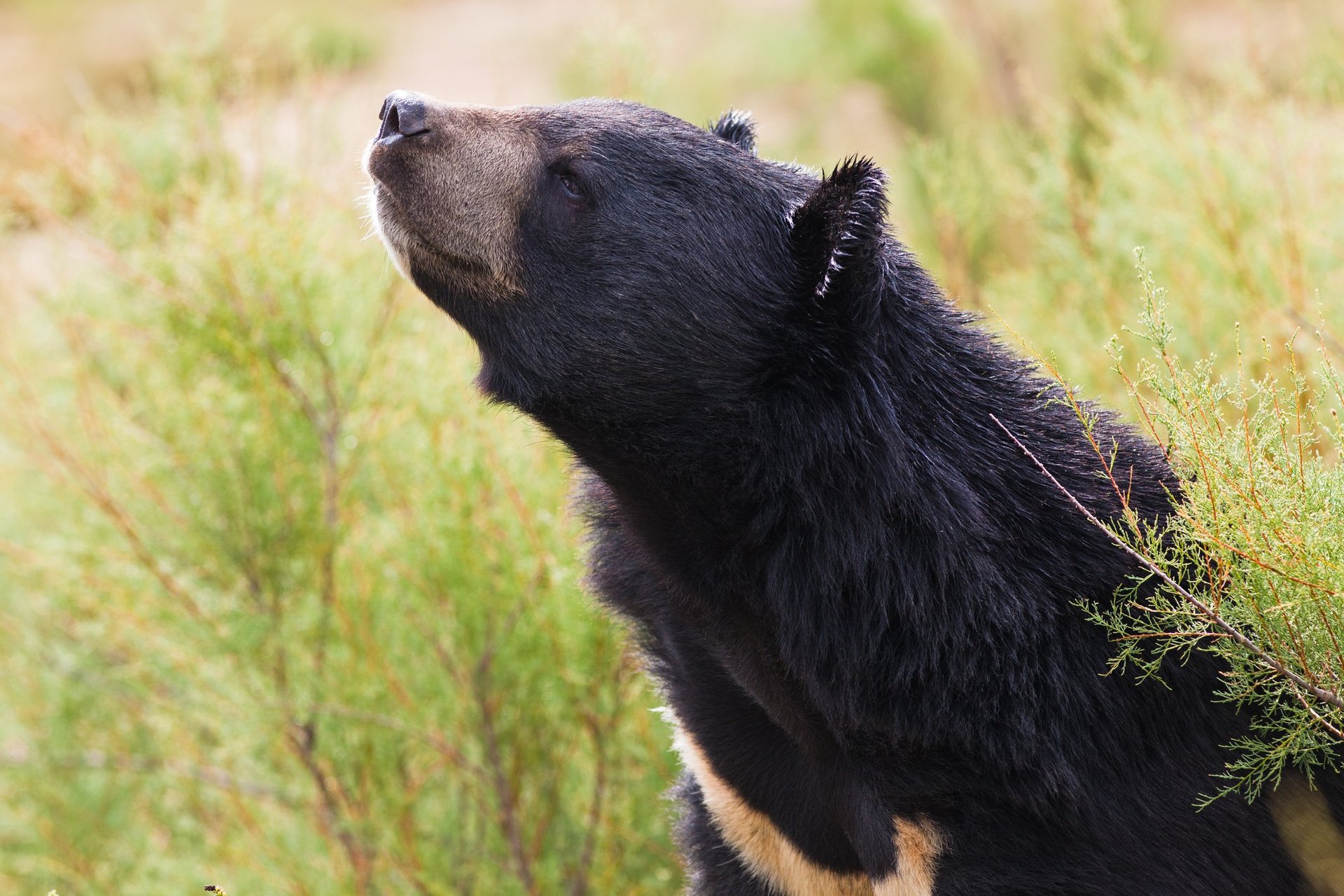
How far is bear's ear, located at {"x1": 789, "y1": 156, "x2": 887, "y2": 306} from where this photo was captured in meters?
2.21

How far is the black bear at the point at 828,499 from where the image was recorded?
85.7 inches

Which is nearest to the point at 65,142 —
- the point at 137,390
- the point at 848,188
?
the point at 137,390

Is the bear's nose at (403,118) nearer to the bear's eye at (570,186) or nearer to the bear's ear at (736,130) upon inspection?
the bear's eye at (570,186)

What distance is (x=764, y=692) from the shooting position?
2383 millimetres

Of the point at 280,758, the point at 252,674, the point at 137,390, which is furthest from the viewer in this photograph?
the point at 137,390

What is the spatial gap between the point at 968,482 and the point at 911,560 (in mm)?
175

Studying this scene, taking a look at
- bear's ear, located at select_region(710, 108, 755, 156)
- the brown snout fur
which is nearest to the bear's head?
the brown snout fur

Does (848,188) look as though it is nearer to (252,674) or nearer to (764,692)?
(764,692)

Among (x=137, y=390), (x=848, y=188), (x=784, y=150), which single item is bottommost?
(x=848, y=188)

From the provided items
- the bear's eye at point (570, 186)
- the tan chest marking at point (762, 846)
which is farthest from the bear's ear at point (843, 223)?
the tan chest marking at point (762, 846)

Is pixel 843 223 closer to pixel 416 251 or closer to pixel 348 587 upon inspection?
pixel 416 251

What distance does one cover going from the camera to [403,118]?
2.35m

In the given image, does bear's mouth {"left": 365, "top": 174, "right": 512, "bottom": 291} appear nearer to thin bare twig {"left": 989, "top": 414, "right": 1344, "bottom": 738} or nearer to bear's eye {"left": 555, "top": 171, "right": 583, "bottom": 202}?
bear's eye {"left": 555, "top": 171, "right": 583, "bottom": 202}

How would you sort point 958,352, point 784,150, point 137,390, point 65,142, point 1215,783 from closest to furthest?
point 1215,783 < point 958,352 < point 137,390 < point 65,142 < point 784,150
